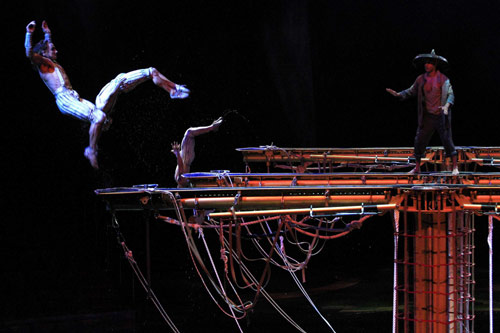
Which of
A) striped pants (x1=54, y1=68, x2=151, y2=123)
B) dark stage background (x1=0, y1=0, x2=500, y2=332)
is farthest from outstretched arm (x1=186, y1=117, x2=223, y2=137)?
striped pants (x1=54, y1=68, x2=151, y2=123)

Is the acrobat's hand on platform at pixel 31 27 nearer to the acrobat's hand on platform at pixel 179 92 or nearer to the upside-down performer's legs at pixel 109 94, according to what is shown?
the upside-down performer's legs at pixel 109 94

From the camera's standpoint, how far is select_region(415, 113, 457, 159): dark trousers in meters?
6.14

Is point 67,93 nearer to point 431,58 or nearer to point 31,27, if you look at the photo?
point 31,27

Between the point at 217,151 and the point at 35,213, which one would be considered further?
the point at 217,151

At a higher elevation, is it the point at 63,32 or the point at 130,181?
the point at 63,32

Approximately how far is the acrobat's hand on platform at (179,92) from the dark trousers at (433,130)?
265cm

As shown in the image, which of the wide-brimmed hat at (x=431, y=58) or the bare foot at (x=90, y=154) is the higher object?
the wide-brimmed hat at (x=431, y=58)

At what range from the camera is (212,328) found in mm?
7184

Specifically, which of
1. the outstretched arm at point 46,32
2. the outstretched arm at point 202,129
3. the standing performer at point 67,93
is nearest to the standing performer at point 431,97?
the outstretched arm at point 202,129

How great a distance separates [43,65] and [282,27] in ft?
11.4

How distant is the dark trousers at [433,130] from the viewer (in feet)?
20.1

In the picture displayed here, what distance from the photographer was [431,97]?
600cm

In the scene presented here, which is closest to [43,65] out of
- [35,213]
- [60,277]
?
[35,213]

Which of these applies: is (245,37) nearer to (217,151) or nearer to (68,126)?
(217,151)
